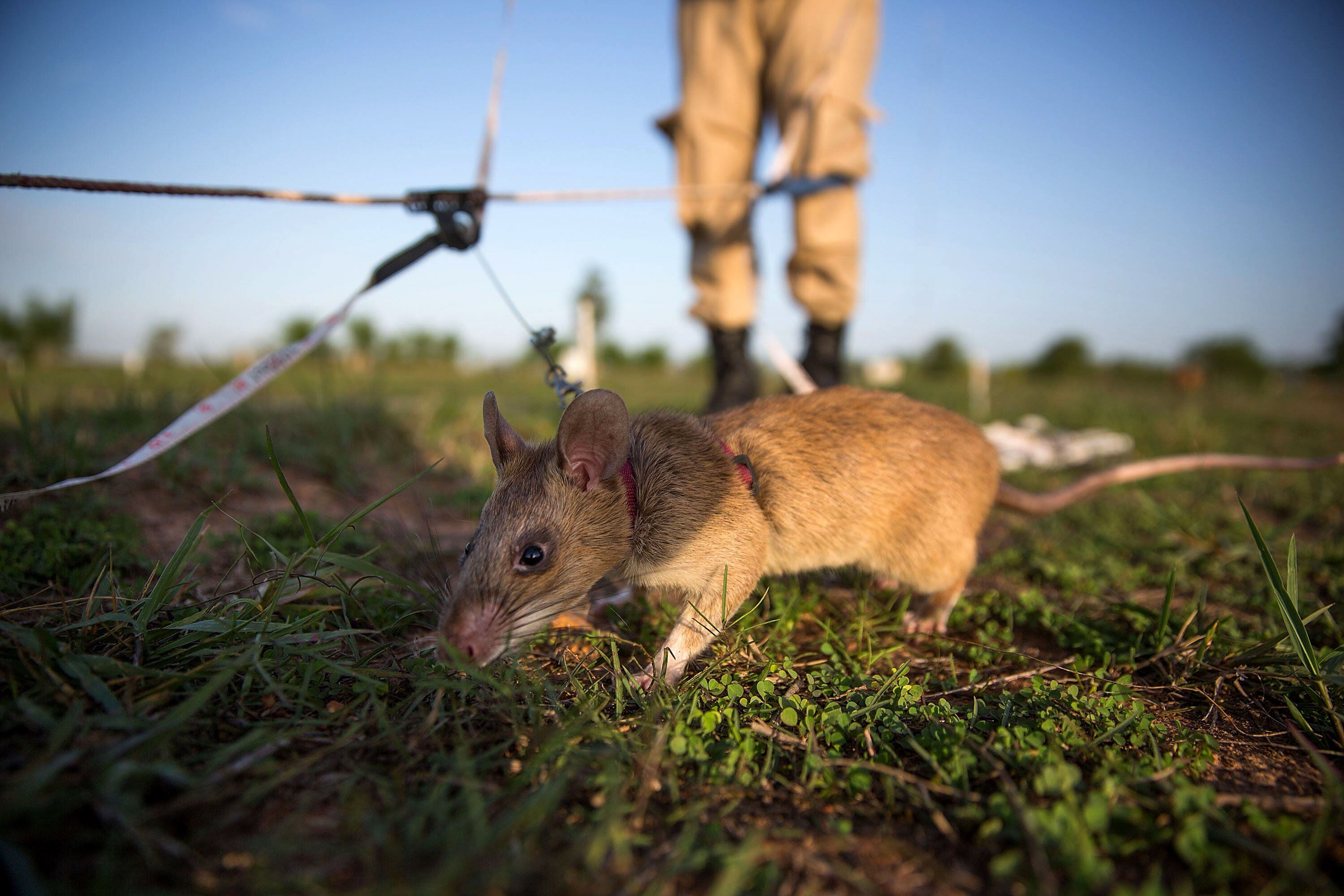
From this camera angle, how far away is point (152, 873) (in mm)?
1147

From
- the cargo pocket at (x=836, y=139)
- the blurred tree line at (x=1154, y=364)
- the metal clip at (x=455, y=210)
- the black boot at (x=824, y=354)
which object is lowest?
the blurred tree line at (x=1154, y=364)

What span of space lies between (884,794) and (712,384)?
4551mm

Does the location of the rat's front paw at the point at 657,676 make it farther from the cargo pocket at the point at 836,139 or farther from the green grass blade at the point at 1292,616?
the cargo pocket at the point at 836,139

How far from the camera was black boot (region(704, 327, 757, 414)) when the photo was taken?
536cm

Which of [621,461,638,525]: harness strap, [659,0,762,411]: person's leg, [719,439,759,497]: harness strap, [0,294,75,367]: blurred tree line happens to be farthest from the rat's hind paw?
[0,294,75,367]: blurred tree line

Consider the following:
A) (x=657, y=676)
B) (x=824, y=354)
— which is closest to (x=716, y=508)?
(x=657, y=676)

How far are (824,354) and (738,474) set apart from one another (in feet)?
9.65

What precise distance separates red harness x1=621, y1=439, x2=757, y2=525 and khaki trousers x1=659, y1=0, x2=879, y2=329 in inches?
108

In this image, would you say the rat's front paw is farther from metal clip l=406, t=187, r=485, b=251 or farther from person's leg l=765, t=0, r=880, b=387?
person's leg l=765, t=0, r=880, b=387

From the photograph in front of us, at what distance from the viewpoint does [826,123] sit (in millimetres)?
4520

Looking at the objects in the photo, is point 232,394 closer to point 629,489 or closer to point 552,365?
point 552,365

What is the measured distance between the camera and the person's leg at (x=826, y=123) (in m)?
4.53

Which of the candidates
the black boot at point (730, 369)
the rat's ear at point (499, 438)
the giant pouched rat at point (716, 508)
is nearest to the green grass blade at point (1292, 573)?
the giant pouched rat at point (716, 508)

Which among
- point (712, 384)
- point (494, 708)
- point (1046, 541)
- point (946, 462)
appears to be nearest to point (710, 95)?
point (712, 384)
